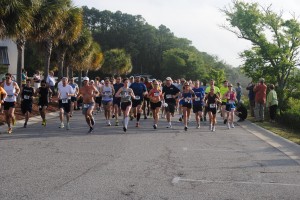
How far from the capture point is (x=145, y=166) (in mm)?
8484

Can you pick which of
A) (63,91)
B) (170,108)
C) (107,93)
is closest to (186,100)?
(170,108)

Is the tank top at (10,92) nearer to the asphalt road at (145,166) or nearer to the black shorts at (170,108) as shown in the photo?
the asphalt road at (145,166)

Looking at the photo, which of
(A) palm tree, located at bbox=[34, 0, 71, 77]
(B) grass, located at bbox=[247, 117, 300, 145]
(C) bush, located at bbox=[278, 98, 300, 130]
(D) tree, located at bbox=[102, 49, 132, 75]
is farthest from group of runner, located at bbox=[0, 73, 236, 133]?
(D) tree, located at bbox=[102, 49, 132, 75]

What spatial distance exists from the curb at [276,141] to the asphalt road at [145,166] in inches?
0.9

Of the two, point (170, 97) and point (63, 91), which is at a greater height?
point (63, 91)

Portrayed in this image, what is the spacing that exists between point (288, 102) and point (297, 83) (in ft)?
17.5

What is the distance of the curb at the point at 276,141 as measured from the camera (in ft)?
35.1

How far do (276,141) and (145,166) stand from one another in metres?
5.98

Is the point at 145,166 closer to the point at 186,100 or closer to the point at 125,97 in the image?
the point at 125,97

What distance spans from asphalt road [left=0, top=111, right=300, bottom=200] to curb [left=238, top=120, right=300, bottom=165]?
0.9 inches

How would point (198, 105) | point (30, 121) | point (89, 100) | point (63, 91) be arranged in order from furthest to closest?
1. point (30, 121)
2. point (198, 105)
3. point (63, 91)
4. point (89, 100)

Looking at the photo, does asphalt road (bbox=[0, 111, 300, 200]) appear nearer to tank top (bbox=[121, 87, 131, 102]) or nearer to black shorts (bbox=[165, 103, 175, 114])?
tank top (bbox=[121, 87, 131, 102])

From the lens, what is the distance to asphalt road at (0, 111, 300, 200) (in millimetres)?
6496

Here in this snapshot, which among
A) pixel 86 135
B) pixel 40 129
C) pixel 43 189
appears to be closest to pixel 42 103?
pixel 40 129
